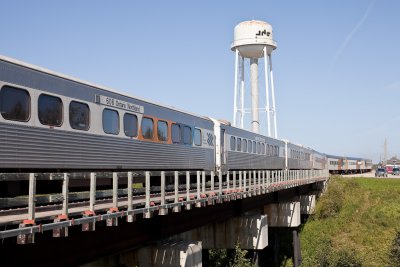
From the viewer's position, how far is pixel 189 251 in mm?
17641

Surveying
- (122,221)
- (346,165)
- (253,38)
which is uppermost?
(253,38)

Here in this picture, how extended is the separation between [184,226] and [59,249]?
8.54 metres

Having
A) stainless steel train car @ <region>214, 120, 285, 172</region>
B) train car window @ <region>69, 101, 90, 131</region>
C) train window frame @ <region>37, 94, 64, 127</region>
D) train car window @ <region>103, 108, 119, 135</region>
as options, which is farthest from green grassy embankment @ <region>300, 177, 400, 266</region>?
train window frame @ <region>37, 94, 64, 127</region>

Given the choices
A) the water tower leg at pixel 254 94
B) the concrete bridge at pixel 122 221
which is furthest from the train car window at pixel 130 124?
the water tower leg at pixel 254 94

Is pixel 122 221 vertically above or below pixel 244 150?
below

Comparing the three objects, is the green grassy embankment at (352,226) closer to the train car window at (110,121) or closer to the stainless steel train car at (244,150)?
the stainless steel train car at (244,150)

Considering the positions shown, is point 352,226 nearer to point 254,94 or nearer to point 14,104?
point 254,94

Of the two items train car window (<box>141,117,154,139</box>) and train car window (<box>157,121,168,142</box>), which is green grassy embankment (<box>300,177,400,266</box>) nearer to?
train car window (<box>157,121,168,142</box>)

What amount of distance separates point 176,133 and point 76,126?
7648 millimetres

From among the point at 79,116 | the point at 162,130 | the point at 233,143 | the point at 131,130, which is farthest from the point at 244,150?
the point at 79,116

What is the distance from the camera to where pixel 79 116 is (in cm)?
1479

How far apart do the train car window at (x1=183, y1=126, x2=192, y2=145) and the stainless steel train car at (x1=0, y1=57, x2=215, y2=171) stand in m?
0.58

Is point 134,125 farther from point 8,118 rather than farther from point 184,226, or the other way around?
point 8,118

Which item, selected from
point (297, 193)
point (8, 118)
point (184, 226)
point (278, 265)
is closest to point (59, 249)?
point (8, 118)
